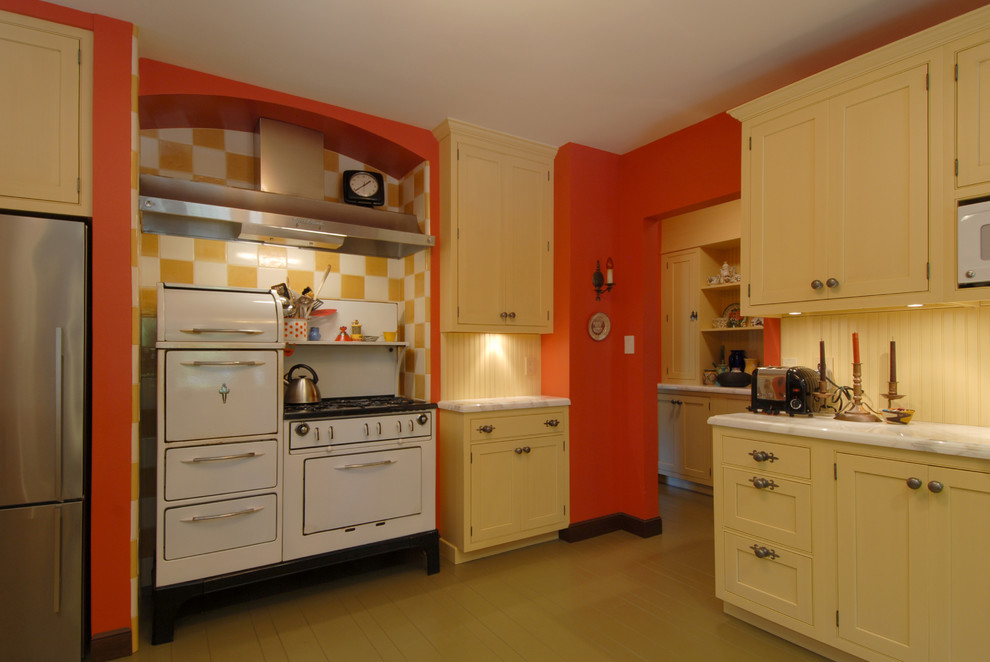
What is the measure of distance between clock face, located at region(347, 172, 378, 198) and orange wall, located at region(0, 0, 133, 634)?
1.28 m

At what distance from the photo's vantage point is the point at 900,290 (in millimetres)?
2102

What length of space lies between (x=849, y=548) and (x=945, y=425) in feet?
2.39

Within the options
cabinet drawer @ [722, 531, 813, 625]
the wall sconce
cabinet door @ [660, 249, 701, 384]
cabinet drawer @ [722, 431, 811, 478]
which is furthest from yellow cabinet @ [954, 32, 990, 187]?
cabinet door @ [660, 249, 701, 384]

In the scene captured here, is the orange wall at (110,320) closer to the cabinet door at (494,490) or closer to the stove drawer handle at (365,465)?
the stove drawer handle at (365,465)

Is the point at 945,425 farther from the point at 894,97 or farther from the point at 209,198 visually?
the point at 209,198

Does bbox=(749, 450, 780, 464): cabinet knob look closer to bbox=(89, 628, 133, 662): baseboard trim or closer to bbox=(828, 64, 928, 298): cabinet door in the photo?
bbox=(828, 64, 928, 298): cabinet door

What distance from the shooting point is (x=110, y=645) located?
2164 millimetres

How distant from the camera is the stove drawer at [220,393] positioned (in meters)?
2.36

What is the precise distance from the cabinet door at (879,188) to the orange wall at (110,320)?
3.11 metres

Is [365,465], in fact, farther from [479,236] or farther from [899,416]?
[899,416]

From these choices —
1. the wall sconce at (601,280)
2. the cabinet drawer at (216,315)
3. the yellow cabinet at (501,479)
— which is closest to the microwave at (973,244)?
the wall sconce at (601,280)

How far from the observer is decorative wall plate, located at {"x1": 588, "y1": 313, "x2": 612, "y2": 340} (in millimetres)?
3705

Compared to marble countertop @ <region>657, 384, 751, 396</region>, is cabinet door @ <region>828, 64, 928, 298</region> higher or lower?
higher

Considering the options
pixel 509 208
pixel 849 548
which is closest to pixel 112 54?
pixel 509 208
